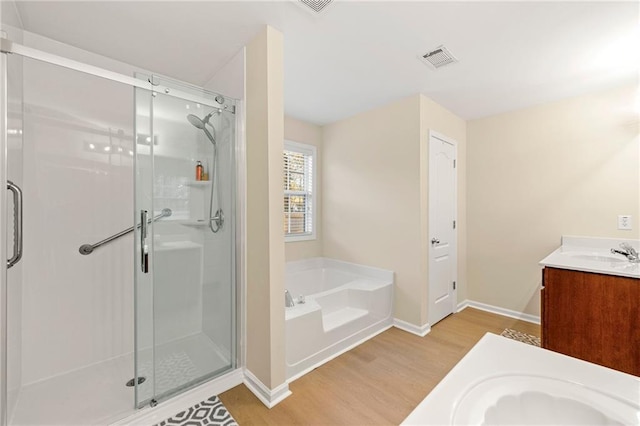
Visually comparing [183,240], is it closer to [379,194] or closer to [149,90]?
[149,90]

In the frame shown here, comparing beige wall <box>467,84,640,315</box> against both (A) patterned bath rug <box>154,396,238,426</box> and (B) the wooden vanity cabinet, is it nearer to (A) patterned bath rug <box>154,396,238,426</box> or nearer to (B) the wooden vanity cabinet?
(B) the wooden vanity cabinet

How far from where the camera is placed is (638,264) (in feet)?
6.51

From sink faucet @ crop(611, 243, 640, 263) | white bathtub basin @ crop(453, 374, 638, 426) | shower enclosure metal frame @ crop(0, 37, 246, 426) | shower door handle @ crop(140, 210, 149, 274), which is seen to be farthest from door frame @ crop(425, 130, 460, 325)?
shower door handle @ crop(140, 210, 149, 274)

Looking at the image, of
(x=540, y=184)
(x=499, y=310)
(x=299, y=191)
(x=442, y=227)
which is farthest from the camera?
(x=299, y=191)

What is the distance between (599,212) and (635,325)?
1.40 metres

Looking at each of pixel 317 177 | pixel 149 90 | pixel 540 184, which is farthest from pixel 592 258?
pixel 149 90

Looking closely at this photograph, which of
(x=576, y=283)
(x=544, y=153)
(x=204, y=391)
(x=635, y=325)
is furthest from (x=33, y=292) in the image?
(x=544, y=153)

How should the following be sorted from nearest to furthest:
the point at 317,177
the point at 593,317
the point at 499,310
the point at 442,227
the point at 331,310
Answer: the point at 593,317 → the point at 331,310 → the point at 442,227 → the point at 499,310 → the point at 317,177

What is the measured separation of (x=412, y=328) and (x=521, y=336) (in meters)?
1.07

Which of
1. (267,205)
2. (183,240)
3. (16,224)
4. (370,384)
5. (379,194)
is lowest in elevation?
(370,384)

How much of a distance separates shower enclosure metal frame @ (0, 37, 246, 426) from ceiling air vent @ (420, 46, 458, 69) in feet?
4.93

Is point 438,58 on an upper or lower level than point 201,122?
upper

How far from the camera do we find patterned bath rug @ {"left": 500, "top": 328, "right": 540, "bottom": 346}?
102 inches

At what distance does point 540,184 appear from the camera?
2.99 m
